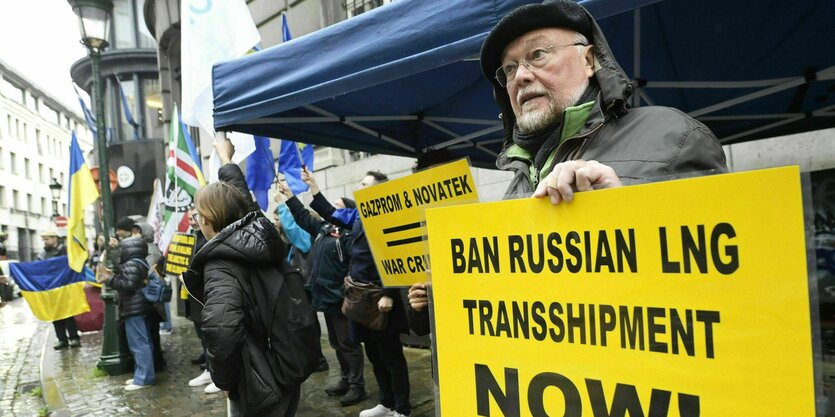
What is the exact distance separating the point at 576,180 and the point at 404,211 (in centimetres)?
193

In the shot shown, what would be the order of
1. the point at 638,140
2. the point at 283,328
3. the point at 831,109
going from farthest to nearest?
the point at 831,109 < the point at 283,328 < the point at 638,140

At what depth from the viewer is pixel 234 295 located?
2736mm

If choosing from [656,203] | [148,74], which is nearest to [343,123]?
[656,203]

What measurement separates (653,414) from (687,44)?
2.96 metres

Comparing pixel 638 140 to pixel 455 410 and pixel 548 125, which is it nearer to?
pixel 548 125

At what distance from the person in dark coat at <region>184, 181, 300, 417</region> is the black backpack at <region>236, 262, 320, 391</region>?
1 centimetres

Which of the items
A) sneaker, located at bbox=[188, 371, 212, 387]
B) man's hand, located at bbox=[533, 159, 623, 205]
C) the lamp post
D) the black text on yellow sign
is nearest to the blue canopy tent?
man's hand, located at bbox=[533, 159, 623, 205]

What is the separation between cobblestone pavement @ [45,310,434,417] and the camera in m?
4.89

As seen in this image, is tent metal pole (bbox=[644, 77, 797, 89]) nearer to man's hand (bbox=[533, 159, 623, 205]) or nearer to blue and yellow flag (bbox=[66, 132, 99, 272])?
man's hand (bbox=[533, 159, 623, 205])

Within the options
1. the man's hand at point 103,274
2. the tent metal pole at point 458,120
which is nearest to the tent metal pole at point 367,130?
the tent metal pole at point 458,120

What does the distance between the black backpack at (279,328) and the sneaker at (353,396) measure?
1997mm

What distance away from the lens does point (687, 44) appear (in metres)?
3.34

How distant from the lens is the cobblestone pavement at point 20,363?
5930mm

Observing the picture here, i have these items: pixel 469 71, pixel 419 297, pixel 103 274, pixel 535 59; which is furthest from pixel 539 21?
pixel 103 274
